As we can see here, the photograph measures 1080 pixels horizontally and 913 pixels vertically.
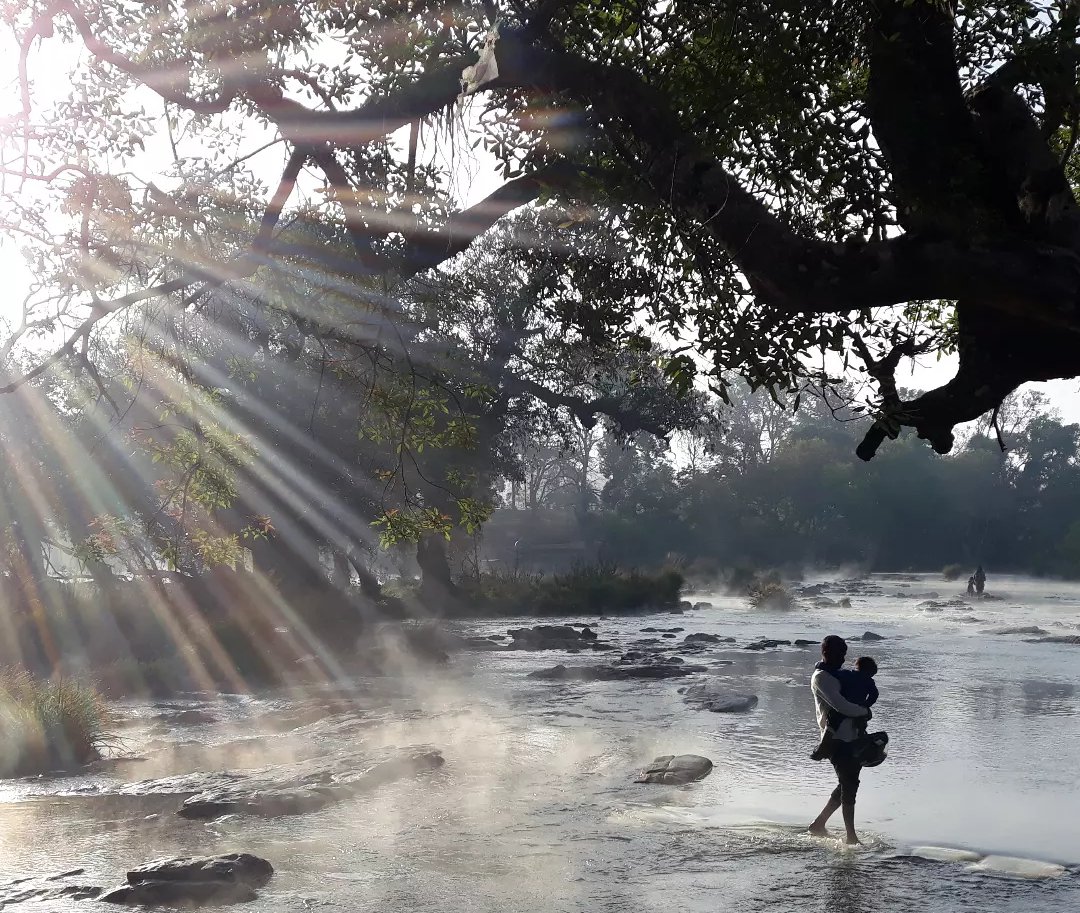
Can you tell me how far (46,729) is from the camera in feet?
53.2

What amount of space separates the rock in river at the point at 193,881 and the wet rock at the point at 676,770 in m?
5.80

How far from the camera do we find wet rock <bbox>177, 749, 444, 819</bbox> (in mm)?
12656

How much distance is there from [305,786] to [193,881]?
418 centimetres

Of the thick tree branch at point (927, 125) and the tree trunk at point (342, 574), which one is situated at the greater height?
the thick tree branch at point (927, 125)

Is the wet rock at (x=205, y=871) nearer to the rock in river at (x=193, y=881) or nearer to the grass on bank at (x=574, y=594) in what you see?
the rock in river at (x=193, y=881)

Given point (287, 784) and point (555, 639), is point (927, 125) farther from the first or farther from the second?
point (555, 639)

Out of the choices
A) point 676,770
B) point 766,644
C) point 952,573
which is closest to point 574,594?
point 766,644

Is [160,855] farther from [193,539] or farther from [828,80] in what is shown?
[828,80]

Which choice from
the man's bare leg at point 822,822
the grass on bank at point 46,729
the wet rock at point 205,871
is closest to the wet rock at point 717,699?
the man's bare leg at point 822,822

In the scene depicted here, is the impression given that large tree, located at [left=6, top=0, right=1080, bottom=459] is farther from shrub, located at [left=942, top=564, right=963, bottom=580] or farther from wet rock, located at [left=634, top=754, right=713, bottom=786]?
shrub, located at [left=942, top=564, right=963, bottom=580]

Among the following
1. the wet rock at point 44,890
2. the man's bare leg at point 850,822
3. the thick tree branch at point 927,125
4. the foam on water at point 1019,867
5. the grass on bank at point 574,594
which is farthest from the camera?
the grass on bank at point 574,594

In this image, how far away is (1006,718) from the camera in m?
19.3

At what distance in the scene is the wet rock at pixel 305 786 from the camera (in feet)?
41.5

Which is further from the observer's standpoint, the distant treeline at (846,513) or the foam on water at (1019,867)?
the distant treeline at (846,513)
